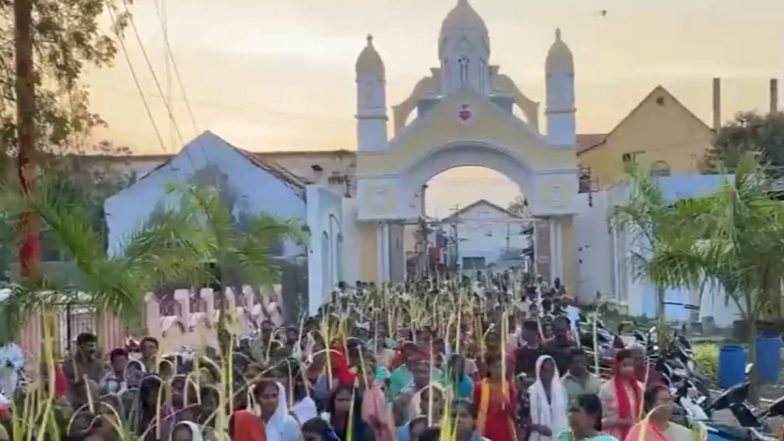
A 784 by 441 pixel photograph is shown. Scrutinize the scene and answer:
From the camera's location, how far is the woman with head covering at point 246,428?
715cm

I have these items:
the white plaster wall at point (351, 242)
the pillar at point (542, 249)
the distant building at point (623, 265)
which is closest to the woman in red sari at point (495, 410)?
the distant building at point (623, 265)

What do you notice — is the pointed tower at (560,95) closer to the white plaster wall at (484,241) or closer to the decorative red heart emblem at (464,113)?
the decorative red heart emblem at (464,113)

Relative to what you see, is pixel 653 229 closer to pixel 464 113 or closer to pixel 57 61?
pixel 57 61

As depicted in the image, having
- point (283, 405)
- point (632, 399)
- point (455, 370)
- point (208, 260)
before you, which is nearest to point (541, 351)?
point (455, 370)

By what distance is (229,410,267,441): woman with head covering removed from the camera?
7.15m

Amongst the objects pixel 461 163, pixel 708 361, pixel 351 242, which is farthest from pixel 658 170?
pixel 708 361

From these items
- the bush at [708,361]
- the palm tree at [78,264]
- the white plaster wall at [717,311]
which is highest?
the palm tree at [78,264]

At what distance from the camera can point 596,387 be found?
8945 millimetres

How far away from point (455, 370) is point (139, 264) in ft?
13.4

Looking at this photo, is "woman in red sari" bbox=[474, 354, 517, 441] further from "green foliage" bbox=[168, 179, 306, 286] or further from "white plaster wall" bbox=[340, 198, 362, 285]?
"white plaster wall" bbox=[340, 198, 362, 285]

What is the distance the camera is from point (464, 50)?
3753 centimetres

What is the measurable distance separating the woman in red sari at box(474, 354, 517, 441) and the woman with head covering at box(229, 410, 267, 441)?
4.90ft

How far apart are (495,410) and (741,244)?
270 inches

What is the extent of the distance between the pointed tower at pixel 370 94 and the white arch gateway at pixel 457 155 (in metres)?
0.03
